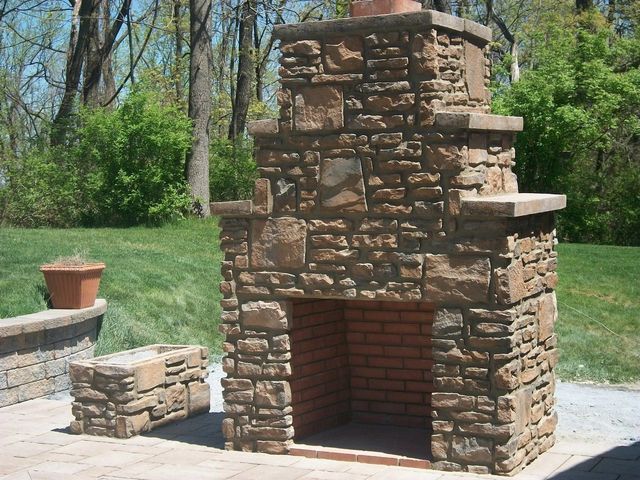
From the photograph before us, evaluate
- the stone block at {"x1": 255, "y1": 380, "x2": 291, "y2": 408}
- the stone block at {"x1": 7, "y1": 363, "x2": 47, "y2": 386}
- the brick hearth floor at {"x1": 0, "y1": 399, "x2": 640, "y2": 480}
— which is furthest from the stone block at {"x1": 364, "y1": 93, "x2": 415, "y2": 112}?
the stone block at {"x1": 7, "y1": 363, "x2": 47, "y2": 386}

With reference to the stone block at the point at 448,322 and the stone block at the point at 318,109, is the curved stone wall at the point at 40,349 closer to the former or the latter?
the stone block at the point at 318,109

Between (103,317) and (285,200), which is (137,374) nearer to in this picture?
(285,200)

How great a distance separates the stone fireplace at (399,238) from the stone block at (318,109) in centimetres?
1

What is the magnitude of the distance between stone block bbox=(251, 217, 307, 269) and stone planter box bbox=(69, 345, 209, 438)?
155 centimetres

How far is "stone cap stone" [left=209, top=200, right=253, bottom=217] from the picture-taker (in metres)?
7.59

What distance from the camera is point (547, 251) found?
24.9 feet

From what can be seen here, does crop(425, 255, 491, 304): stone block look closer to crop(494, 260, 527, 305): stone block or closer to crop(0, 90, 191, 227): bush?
crop(494, 260, 527, 305): stone block

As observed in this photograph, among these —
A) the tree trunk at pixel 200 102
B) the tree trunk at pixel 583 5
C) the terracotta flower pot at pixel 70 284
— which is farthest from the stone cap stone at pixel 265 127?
the tree trunk at pixel 583 5

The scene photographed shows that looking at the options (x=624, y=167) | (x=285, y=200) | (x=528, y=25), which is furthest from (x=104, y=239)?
(x=528, y=25)

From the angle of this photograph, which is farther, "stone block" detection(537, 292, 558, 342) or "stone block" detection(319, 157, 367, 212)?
"stone block" detection(537, 292, 558, 342)

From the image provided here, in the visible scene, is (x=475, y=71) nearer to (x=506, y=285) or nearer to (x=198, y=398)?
(x=506, y=285)

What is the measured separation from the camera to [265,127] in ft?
24.5

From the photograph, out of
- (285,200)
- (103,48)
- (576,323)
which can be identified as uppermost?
(103,48)

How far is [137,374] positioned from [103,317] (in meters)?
3.22
